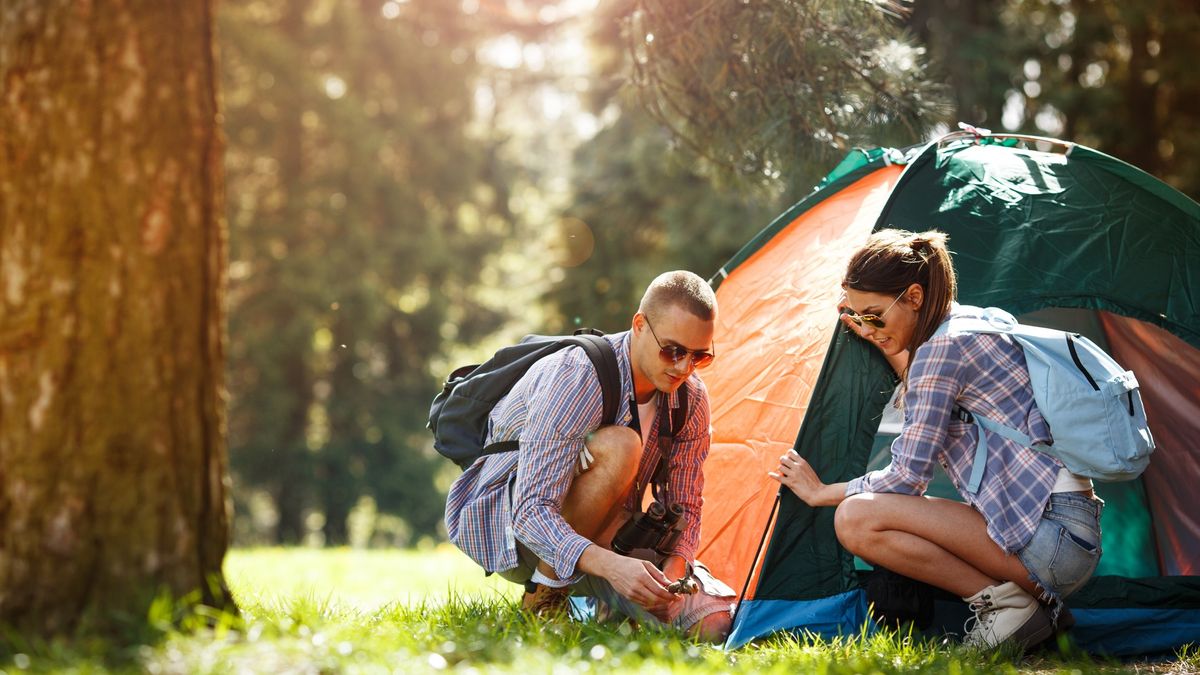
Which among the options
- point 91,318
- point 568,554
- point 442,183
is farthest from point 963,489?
point 442,183

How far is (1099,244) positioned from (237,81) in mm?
13123

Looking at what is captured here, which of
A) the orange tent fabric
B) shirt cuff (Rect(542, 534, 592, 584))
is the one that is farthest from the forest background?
shirt cuff (Rect(542, 534, 592, 584))

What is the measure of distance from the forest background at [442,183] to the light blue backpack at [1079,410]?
2441 mm

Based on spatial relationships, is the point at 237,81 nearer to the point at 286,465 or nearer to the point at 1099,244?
the point at 286,465

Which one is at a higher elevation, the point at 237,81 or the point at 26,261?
the point at 237,81

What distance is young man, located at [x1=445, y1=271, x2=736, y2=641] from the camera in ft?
11.0

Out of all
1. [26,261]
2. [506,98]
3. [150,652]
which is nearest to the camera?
[150,652]

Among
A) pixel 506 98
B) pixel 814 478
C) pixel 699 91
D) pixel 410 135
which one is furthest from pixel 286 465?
pixel 814 478

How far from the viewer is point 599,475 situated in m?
3.54

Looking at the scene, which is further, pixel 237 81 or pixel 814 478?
pixel 237 81

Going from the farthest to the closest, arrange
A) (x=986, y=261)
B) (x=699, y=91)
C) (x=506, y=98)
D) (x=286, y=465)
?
(x=506, y=98)
(x=286, y=465)
(x=699, y=91)
(x=986, y=261)

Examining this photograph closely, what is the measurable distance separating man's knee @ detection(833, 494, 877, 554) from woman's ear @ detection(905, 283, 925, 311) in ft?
2.14

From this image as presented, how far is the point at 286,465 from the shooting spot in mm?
15992

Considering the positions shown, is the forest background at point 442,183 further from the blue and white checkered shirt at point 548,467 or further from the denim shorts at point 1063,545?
the denim shorts at point 1063,545
